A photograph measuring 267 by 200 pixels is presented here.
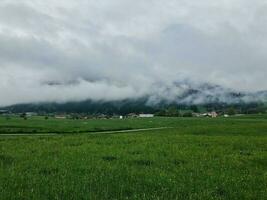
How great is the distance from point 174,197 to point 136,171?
215 inches

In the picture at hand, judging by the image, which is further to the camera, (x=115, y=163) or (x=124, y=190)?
(x=115, y=163)

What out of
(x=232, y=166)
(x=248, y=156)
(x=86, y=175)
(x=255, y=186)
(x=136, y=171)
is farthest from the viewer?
(x=248, y=156)

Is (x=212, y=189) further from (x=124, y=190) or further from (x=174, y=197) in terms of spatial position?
(x=124, y=190)

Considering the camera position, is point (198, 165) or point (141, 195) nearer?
point (141, 195)

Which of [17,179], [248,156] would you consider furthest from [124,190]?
[248,156]

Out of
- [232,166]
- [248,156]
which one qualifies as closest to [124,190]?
[232,166]

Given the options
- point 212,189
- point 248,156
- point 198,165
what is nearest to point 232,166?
point 198,165

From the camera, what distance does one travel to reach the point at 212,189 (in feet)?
54.4

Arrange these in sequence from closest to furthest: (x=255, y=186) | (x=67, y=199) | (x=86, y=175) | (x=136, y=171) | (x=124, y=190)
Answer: (x=67, y=199) → (x=124, y=190) → (x=255, y=186) → (x=86, y=175) → (x=136, y=171)

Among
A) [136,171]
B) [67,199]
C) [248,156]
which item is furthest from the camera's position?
[248,156]

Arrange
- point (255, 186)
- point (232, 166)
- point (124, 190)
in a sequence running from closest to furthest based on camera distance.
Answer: point (124, 190) → point (255, 186) → point (232, 166)

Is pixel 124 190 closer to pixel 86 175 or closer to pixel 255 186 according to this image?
pixel 86 175

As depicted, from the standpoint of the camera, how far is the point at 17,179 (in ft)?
59.1

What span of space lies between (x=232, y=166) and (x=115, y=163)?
617cm
